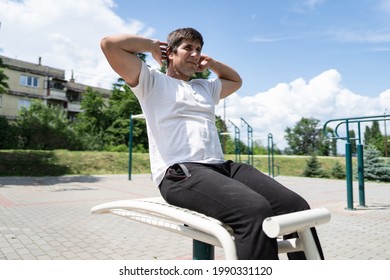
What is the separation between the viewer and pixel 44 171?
12977 millimetres

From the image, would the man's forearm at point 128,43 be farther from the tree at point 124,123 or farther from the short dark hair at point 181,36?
the tree at point 124,123

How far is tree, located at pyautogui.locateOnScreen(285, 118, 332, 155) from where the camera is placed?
2307 inches

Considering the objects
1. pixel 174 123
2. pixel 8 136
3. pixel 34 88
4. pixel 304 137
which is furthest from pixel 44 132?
pixel 304 137

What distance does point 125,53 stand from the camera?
1.64m

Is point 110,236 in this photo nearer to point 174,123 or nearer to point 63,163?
point 174,123

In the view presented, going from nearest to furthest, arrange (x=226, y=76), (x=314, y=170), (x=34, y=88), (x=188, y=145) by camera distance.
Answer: (x=188, y=145) → (x=226, y=76) → (x=314, y=170) → (x=34, y=88)

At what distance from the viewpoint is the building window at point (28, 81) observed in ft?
101

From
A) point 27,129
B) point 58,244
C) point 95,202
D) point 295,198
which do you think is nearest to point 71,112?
point 27,129

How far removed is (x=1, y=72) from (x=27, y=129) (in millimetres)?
9110

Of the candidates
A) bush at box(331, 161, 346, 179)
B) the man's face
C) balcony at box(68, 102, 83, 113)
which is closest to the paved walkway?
the man's face

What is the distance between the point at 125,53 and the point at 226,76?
2.80ft

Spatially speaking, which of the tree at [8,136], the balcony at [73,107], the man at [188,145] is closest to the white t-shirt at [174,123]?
the man at [188,145]

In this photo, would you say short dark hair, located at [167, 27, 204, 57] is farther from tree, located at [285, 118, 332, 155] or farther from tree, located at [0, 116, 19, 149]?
tree, located at [285, 118, 332, 155]
